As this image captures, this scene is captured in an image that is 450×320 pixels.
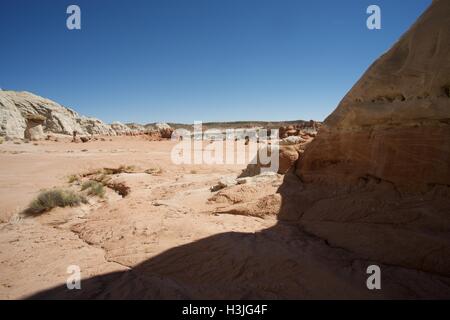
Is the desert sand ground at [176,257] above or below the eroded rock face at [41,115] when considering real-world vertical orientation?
below

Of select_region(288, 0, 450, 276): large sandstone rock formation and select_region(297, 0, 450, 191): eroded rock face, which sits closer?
select_region(288, 0, 450, 276): large sandstone rock formation

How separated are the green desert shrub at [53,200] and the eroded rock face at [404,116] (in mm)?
5537

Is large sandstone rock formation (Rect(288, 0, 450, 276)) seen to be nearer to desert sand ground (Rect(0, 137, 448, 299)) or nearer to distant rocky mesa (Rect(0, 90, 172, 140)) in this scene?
desert sand ground (Rect(0, 137, 448, 299))

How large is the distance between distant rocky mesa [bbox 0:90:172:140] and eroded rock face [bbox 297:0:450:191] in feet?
79.9

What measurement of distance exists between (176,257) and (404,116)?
385cm

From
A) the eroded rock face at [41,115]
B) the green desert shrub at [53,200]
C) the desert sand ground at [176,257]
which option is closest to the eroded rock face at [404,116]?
the desert sand ground at [176,257]

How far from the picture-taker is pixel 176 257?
382 centimetres

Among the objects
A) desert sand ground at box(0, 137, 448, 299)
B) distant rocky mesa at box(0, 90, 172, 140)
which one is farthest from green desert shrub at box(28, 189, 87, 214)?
distant rocky mesa at box(0, 90, 172, 140)

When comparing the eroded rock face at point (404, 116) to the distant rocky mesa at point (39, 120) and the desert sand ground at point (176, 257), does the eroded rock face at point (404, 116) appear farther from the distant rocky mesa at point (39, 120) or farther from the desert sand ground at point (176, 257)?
the distant rocky mesa at point (39, 120)

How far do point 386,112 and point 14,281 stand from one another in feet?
18.4

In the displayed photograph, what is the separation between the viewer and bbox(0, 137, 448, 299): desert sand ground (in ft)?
10.0

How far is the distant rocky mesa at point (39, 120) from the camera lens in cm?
2320
